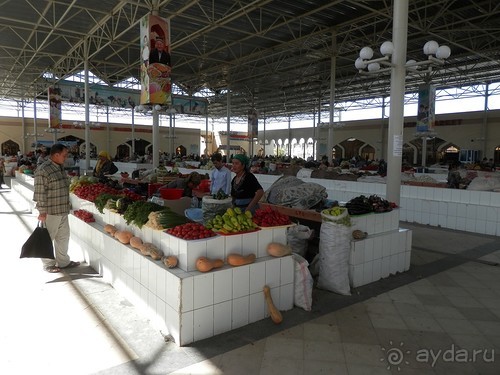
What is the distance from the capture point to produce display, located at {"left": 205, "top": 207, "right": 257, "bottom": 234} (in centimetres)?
346

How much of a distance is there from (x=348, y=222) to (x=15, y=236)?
19.4 ft

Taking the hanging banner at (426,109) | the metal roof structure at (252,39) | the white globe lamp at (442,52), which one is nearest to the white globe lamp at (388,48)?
the white globe lamp at (442,52)

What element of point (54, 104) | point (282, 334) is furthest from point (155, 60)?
point (54, 104)

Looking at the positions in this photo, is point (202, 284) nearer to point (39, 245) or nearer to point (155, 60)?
point (39, 245)

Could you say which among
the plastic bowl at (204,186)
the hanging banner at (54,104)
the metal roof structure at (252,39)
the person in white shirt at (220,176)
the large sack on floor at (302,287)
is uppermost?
the metal roof structure at (252,39)

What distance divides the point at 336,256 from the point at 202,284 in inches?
66.4

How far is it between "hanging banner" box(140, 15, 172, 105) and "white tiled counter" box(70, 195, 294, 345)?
6386 mm

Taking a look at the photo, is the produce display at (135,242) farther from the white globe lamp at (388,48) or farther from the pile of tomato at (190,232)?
the white globe lamp at (388,48)

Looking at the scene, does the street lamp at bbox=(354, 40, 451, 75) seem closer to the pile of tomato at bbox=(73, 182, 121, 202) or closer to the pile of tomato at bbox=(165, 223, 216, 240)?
the pile of tomato at bbox=(165, 223, 216, 240)

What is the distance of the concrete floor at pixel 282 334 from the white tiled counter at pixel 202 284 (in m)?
0.12

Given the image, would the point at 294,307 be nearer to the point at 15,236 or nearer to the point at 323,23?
the point at 15,236

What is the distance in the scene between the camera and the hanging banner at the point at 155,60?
947cm

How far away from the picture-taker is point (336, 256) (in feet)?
13.4

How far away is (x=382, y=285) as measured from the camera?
443 centimetres
